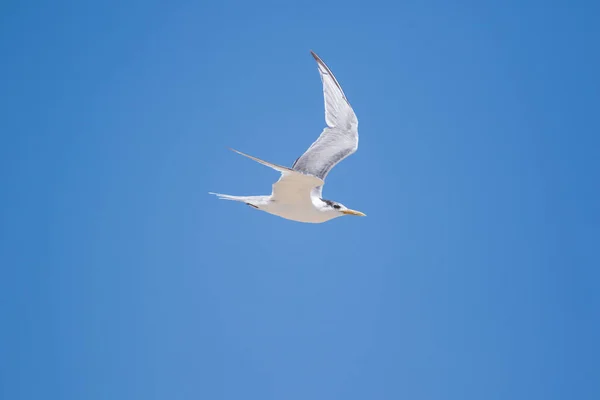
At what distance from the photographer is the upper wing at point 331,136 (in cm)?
952

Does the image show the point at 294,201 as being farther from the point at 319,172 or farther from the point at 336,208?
the point at 319,172

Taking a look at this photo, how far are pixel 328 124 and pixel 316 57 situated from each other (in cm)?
115

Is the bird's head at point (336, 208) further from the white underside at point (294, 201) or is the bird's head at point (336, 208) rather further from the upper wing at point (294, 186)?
the upper wing at point (294, 186)

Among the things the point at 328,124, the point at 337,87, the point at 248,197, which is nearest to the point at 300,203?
the point at 248,197

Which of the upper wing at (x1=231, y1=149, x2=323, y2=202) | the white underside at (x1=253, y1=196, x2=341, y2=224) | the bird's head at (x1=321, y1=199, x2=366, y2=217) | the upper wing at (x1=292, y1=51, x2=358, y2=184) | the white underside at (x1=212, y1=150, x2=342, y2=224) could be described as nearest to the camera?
the upper wing at (x1=231, y1=149, x2=323, y2=202)

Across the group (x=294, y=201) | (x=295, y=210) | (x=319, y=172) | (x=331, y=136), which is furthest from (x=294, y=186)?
(x=331, y=136)

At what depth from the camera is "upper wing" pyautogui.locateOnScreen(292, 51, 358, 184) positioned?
31.2 ft

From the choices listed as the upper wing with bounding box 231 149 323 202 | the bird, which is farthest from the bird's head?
the upper wing with bounding box 231 149 323 202

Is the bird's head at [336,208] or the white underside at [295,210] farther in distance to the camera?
the bird's head at [336,208]

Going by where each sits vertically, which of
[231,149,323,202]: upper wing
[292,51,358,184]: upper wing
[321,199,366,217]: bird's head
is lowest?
[231,149,323,202]: upper wing

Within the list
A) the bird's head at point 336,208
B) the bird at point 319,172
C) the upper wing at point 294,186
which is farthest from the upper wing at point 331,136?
the upper wing at point 294,186

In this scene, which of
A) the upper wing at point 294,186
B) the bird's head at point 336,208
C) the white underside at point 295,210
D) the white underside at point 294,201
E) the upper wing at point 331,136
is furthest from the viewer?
the upper wing at point 331,136

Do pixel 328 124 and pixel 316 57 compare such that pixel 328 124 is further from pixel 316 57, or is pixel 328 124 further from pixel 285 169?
pixel 285 169

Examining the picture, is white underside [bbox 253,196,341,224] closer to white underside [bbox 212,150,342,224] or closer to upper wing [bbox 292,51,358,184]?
white underside [bbox 212,150,342,224]
